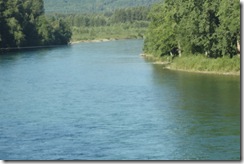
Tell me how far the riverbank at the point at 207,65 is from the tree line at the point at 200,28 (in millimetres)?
564

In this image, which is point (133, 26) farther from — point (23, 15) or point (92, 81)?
point (92, 81)

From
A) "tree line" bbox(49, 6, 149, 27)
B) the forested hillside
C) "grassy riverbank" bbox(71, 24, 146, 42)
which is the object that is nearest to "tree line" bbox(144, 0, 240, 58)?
the forested hillside

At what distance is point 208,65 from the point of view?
128 feet

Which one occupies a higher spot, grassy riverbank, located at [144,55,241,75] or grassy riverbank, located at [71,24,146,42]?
grassy riverbank, located at [144,55,241,75]

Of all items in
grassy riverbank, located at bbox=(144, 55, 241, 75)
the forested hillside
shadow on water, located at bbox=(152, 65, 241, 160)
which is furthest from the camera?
the forested hillside

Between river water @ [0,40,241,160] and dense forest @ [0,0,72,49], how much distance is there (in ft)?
145

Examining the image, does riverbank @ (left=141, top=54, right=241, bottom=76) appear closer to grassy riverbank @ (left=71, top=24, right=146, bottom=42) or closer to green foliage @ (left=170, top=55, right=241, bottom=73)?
green foliage @ (left=170, top=55, right=241, bottom=73)

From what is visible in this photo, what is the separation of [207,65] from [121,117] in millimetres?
16487

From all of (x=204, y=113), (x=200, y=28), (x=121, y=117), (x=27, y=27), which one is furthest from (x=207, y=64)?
(x=27, y=27)

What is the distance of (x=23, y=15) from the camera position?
297ft

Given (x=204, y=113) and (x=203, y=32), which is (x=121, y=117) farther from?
(x=203, y=32)

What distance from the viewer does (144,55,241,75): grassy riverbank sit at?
36.9 meters

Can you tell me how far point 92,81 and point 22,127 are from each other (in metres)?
15.3

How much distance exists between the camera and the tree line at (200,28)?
37.0 meters
